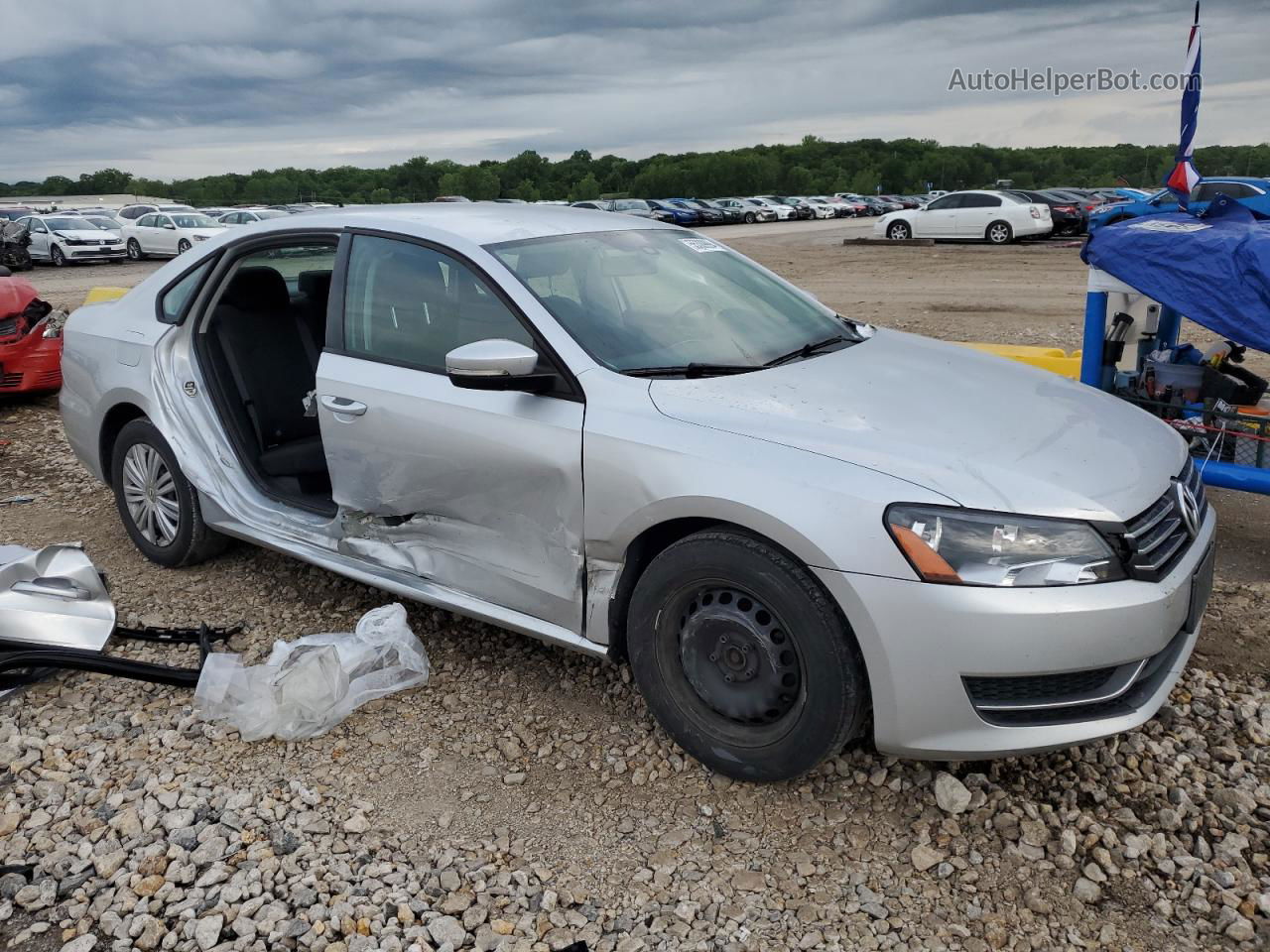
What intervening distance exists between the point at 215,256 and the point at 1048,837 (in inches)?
154

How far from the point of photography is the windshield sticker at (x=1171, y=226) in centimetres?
475

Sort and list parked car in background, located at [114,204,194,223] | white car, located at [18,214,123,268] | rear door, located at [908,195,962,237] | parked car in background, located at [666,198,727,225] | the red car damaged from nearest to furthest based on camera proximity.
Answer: the red car damaged
rear door, located at [908,195,962,237]
white car, located at [18,214,123,268]
parked car in background, located at [114,204,194,223]
parked car in background, located at [666,198,727,225]

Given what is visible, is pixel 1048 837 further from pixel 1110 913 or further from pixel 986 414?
pixel 986 414

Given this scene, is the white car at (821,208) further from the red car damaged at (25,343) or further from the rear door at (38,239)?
the red car damaged at (25,343)

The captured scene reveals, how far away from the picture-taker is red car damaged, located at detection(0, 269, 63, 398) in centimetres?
829

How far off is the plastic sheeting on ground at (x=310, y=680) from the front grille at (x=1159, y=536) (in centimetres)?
238

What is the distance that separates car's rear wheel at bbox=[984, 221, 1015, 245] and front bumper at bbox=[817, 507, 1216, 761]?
24767 millimetres

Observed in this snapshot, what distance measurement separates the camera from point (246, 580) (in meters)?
4.75

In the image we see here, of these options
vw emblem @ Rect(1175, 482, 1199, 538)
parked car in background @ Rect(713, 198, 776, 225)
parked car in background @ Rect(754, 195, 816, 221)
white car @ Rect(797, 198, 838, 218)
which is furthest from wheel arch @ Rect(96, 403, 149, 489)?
white car @ Rect(797, 198, 838, 218)

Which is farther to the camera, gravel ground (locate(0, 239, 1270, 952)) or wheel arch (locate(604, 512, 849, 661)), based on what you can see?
wheel arch (locate(604, 512, 849, 661))

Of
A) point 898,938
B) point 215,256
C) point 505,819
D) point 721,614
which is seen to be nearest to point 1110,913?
point 898,938

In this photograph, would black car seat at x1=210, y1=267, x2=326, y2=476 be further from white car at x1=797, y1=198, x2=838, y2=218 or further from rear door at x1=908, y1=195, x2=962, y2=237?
white car at x1=797, y1=198, x2=838, y2=218

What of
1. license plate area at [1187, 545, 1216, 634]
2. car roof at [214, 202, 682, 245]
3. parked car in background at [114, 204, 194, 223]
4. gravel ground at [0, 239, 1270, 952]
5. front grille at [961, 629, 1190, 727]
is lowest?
gravel ground at [0, 239, 1270, 952]

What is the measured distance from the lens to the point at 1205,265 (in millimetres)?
4535
